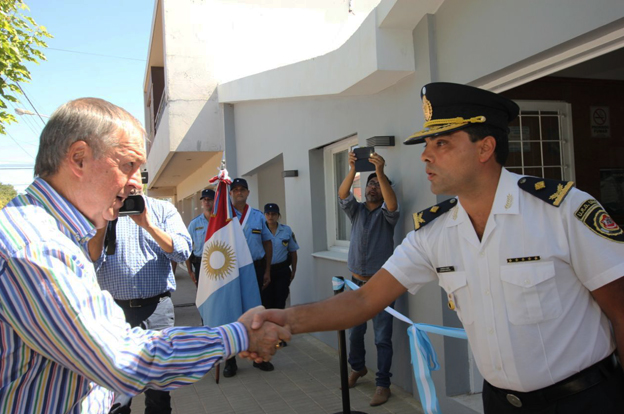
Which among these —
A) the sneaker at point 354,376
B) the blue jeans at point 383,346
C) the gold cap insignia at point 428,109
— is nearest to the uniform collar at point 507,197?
the gold cap insignia at point 428,109

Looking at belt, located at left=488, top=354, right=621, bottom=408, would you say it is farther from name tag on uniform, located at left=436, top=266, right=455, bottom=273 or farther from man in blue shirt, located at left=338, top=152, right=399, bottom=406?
man in blue shirt, located at left=338, top=152, right=399, bottom=406

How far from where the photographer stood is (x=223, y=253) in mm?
5574

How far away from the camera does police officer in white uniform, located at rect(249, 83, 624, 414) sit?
1.77 m

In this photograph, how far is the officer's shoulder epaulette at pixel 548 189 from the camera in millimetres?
1841

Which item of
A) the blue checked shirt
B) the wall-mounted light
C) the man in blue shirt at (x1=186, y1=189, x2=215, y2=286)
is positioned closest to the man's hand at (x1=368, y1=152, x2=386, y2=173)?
the wall-mounted light

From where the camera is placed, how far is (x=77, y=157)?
1.60m

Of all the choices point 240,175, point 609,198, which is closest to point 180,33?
point 240,175

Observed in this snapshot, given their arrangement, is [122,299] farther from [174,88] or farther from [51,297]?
[174,88]

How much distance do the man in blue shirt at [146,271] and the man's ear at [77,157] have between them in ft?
6.35

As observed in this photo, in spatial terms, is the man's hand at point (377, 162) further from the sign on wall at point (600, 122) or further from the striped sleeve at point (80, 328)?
the striped sleeve at point (80, 328)

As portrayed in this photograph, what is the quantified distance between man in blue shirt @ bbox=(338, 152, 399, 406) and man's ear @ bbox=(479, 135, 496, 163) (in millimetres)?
2379

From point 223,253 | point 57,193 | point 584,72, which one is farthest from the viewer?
Answer: point 223,253

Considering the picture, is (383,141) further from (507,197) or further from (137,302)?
(507,197)

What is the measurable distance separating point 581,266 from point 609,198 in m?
4.10
